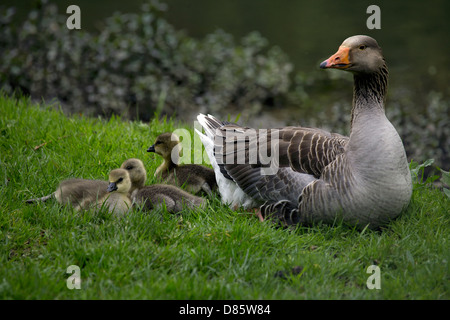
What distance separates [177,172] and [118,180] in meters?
1.00

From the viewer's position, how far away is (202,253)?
4121 mm

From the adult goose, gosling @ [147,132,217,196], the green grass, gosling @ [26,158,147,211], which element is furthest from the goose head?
gosling @ [26,158,147,211]

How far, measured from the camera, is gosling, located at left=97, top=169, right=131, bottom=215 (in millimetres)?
4676

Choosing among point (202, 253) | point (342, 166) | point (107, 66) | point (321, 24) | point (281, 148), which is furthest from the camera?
point (321, 24)

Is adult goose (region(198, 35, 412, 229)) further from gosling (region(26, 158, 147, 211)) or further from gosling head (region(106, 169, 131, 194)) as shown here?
gosling (region(26, 158, 147, 211))

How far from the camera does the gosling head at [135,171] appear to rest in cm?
502

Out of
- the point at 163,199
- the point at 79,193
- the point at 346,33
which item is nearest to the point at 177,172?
the point at 163,199

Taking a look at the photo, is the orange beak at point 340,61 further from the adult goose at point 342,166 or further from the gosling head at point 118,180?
the gosling head at point 118,180

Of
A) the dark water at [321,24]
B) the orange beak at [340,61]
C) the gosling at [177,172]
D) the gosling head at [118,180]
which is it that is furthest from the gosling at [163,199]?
the dark water at [321,24]

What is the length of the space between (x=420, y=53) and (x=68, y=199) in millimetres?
10226

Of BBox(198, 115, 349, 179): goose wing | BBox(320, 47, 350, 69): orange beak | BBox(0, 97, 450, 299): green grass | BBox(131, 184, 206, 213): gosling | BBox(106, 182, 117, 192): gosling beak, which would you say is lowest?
BBox(0, 97, 450, 299): green grass

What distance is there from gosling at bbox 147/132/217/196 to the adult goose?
0.41m

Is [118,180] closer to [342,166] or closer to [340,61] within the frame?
[342,166]
